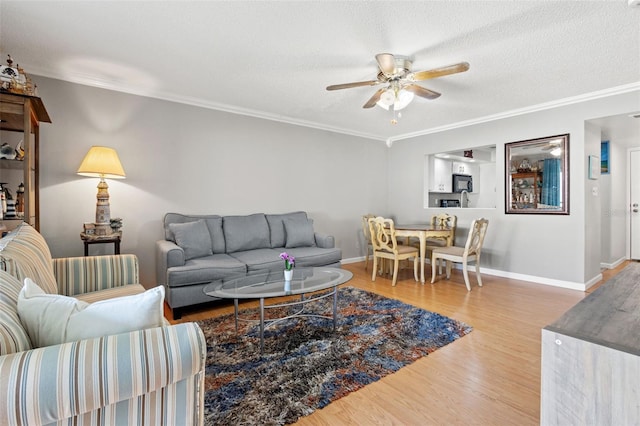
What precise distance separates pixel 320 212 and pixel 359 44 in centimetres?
304

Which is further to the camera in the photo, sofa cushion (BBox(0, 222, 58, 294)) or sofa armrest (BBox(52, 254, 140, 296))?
sofa armrest (BBox(52, 254, 140, 296))

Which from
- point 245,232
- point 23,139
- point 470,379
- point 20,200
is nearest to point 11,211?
point 20,200

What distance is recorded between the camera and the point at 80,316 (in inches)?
37.9

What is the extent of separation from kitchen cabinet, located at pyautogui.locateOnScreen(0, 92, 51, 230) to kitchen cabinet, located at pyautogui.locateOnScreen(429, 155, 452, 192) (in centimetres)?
546

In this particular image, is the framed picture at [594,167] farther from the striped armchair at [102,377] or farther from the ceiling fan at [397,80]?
the striped armchair at [102,377]

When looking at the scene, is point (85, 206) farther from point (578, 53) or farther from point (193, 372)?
point (578, 53)

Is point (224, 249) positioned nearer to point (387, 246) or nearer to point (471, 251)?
point (387, 246)

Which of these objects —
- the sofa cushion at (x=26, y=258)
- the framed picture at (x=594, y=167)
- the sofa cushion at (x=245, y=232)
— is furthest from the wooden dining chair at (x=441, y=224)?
the sofa cushion at (x=26, y=258)

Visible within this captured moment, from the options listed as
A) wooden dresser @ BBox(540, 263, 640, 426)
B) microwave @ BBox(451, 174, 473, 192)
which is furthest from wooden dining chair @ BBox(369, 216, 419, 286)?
wooden dresser @ BBox(540, 263, 640, 426)

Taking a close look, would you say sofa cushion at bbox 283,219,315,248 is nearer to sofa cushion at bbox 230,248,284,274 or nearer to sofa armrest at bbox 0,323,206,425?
sofa cushion at bbox 230,248,284,274

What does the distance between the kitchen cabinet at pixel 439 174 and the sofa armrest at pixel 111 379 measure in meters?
5.53

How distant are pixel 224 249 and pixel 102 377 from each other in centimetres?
305

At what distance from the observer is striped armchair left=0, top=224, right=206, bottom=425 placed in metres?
0.75

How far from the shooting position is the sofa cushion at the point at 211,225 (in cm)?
369
